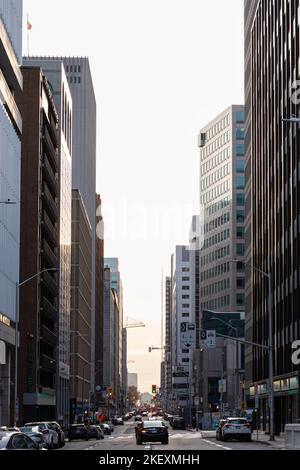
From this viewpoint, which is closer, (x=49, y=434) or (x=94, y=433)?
(x=49, y=434)

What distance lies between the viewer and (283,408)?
81625mm

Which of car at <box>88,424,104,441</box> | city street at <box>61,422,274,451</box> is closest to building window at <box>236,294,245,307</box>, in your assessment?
car at <box>88,424,104,441</box>

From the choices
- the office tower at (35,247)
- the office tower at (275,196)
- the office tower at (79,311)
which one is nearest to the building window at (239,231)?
the office tower at (79,311)

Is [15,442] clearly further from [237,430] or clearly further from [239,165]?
[239,165]

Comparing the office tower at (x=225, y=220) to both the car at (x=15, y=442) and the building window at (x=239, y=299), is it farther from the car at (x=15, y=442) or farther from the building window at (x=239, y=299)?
the car at (x=15, y=442)

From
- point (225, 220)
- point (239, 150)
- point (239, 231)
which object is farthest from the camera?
point (225, 220)

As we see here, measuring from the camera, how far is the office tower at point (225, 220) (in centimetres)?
17875

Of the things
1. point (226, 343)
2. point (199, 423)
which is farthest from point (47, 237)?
point (226, 343)

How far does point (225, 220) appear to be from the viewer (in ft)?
609

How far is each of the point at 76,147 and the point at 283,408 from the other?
342 ft

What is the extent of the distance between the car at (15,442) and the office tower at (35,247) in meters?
71.7

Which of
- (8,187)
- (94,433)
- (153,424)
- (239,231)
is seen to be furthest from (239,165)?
(153,424)

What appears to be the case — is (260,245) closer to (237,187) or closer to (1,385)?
(1,385)

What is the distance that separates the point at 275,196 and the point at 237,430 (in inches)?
1175
